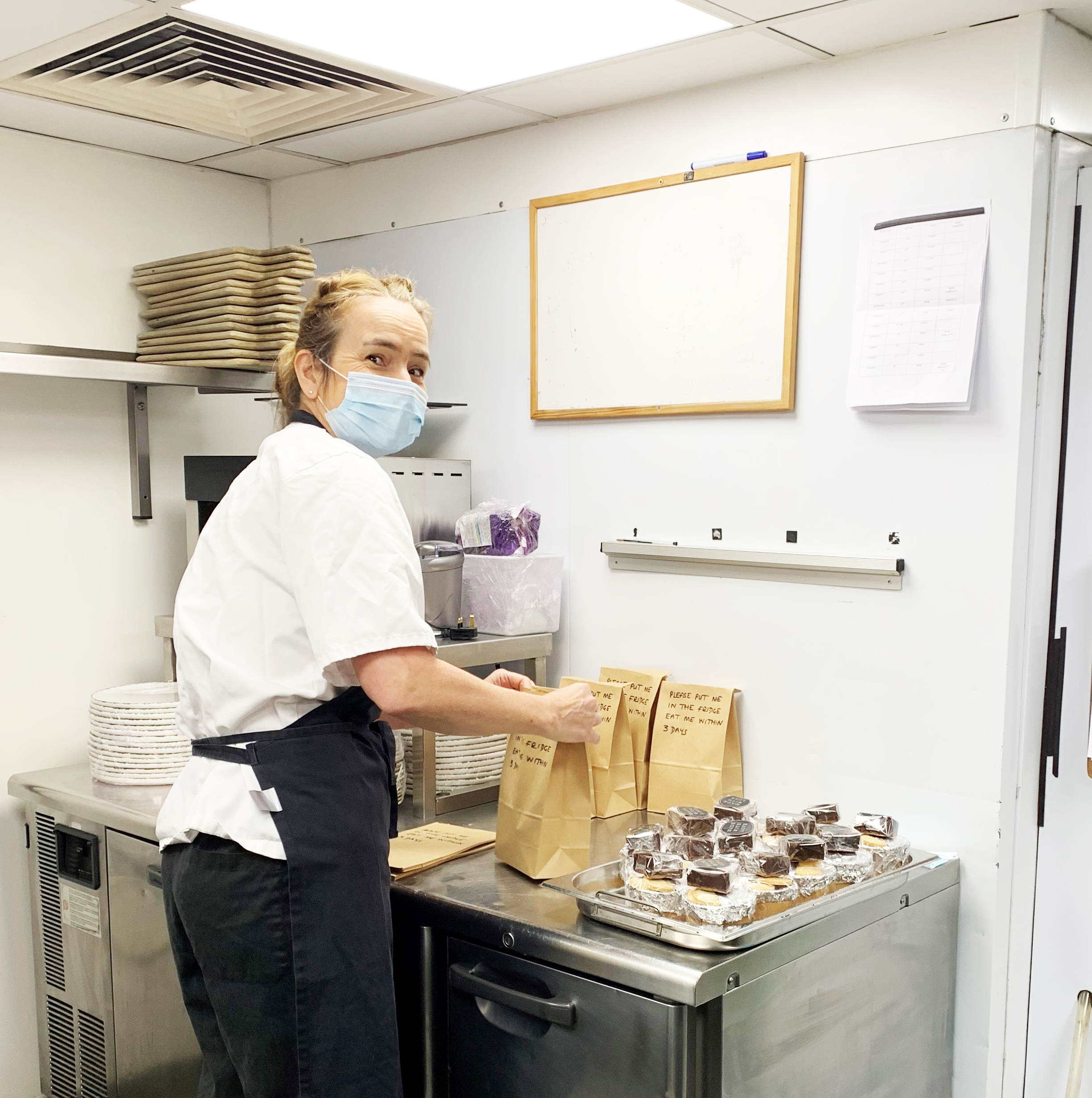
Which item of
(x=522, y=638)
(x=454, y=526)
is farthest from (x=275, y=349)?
(x=522, y=638)

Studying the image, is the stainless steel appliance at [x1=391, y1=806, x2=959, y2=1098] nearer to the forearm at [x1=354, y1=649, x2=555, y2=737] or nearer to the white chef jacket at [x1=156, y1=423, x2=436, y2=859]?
the forearm at [x1=354, y1=649, x2=555, y2=737]

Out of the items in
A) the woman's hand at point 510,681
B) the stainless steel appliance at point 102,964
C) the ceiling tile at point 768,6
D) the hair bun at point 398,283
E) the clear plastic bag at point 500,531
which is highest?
the ceiling tile at point 768,6

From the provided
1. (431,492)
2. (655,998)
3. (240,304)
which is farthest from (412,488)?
(655,998)

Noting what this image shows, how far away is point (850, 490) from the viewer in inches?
83.9

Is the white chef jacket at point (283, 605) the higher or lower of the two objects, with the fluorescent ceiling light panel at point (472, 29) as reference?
lower

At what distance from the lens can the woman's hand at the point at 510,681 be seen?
1.91 m

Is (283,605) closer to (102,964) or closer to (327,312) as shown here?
(327,312)

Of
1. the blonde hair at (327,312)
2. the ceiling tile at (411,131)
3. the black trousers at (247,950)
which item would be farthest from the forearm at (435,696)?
the ceiling tile at (411,131)

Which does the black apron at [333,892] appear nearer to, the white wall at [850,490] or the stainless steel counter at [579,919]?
the stainless steel counter at [579,919]

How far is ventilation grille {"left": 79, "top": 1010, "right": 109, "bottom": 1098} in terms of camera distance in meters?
2.39

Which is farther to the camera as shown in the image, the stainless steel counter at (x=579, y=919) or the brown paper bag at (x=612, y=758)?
the brown paper bag at (x=612, y=758)

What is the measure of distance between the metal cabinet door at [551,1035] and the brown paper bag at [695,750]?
62 cm

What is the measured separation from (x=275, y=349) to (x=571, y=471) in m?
0.71

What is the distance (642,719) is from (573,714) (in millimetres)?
692
